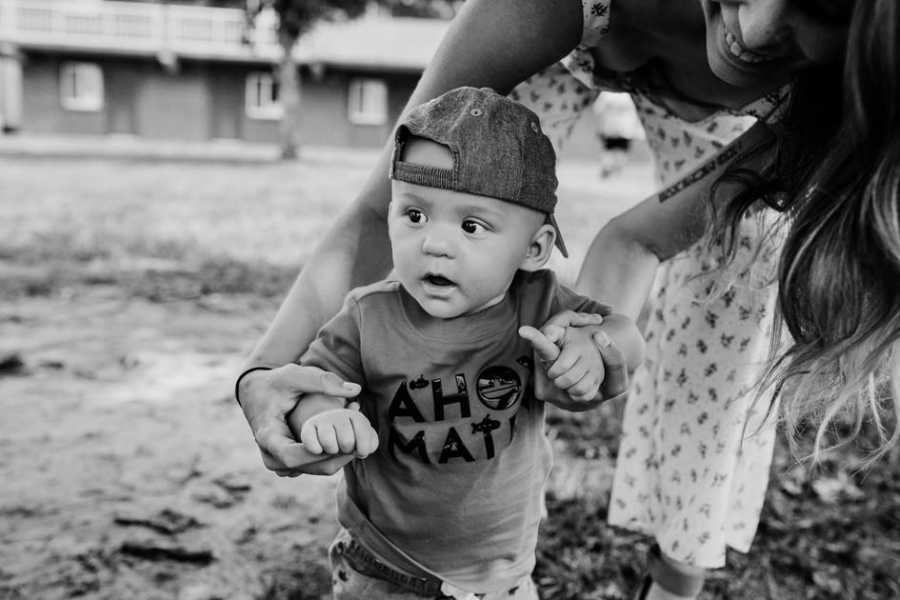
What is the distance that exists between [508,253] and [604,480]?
5.69 feet

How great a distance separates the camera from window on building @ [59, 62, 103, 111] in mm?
24188

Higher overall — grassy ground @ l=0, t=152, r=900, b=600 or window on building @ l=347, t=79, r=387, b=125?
window on building @ l=347, t=79, r=387, b=125

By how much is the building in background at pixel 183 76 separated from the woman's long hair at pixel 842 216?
74.2 feet

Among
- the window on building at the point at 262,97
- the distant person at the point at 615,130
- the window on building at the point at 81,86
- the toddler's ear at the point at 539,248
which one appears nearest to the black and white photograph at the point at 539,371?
the toddler's ear at the point at 539,248

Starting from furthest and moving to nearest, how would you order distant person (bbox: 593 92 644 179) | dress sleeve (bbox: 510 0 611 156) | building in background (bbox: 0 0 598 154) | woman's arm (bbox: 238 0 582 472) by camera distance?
building in background (bbox: 0 0 598 154) < distant person (bbox: 593 92 644 179) < dress sleeve (bbox: 510 0 611 156) < woman's arm (bbox: 238 0 582 472)

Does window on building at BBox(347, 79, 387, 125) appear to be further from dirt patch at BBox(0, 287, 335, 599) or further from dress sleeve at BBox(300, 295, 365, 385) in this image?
dress sleeve at BBox(300, 295, 365, 385)

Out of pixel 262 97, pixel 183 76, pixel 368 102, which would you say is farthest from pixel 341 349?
pixel 183 76

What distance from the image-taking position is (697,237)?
66.8 inches

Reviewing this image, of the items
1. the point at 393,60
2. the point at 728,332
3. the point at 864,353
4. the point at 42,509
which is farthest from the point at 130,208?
the point at 393,60

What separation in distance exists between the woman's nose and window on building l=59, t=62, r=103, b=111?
2533 centimetres

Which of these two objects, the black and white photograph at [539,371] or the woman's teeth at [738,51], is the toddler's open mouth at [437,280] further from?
the woman's teeth at [738,51]

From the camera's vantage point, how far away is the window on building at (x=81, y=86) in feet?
79.4

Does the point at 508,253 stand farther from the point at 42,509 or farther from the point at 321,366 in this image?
the point at 42,509

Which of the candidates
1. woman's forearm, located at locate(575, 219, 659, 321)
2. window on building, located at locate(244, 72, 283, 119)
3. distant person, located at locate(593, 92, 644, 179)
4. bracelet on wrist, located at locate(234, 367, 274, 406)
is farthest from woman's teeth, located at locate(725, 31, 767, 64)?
window on building, located at locate(244, 72, 283, 119)
